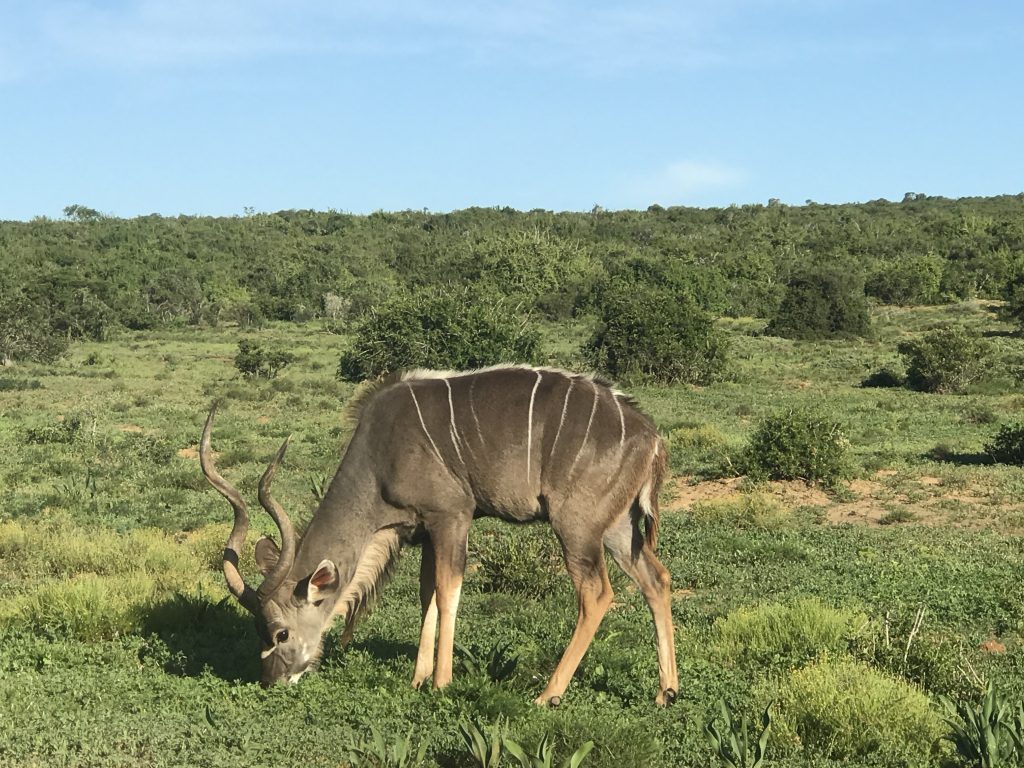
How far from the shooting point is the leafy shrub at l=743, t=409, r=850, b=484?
53.1 ft

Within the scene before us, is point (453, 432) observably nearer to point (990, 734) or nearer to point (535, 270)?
point (990, 734)

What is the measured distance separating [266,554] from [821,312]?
132 ft

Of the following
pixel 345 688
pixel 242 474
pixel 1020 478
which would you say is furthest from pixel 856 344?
pixel 345 688

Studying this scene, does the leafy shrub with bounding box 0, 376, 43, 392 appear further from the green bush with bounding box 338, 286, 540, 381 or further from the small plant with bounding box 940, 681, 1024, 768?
the small plant with bounding box 940, 681, 1024, 768

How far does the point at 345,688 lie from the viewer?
6.91m

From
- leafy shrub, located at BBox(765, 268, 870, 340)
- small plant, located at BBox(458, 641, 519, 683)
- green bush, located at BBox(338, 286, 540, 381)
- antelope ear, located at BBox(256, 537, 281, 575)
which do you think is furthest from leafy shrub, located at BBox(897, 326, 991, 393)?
antelope ear, located at BBox(256, 537, 281, 575)

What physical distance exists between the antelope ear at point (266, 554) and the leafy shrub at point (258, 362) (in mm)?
28547

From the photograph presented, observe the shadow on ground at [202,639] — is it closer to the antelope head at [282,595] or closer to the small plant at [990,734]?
the antelope head at [282,595]

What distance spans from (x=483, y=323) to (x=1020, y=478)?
20329mm

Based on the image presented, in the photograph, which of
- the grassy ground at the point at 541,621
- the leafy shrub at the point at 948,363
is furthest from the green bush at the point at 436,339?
the grassy ground at the point at 541,621

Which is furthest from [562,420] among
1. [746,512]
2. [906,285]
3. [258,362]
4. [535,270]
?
[535,270]

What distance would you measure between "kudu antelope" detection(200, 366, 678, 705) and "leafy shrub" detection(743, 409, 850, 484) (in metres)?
9.60

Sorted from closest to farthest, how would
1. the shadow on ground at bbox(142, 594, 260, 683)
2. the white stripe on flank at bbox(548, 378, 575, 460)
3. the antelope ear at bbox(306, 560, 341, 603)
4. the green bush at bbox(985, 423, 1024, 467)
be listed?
the antelope ear at bbox(306, 560, 341, 603)
the white stripe on flank at bbox(548, 378, 575, 460)
the shadow on ground at bbox(142, 594, 260, 683)
the green bush at bbox(985, 423, 1024, 467)

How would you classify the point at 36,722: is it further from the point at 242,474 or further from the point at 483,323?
the point at 483,323
